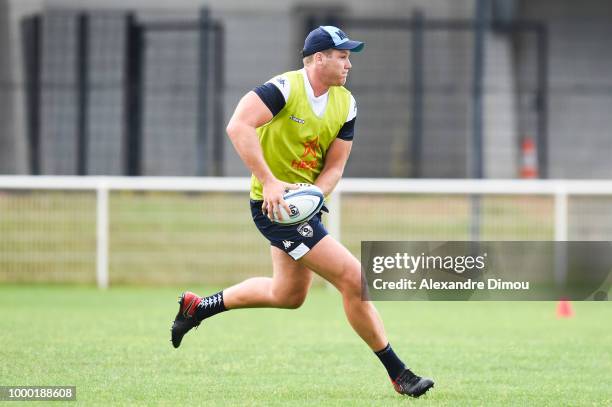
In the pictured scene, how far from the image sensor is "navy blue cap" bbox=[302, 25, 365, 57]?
659 centimetres

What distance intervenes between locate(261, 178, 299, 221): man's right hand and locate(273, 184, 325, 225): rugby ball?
2 cm

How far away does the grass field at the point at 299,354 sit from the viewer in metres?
6.70

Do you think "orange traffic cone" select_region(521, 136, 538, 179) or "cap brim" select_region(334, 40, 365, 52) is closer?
"cap brim" select_region(334, 40, 365, 52)

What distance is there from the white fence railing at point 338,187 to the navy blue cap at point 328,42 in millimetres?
6751


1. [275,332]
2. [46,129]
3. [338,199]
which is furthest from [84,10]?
[275,332]

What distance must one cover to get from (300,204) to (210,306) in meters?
1.12

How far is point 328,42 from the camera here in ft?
21.6

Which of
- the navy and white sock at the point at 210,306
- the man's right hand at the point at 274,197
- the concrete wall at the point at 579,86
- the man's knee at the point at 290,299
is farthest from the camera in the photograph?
the concrete wall at the point at 579,86

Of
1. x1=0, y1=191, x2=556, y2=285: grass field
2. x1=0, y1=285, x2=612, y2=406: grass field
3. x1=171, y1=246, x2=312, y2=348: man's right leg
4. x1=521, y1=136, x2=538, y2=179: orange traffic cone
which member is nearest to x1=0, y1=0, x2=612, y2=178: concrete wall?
x1=521, y1=136, x2=538, y2=179: orange traffic cone

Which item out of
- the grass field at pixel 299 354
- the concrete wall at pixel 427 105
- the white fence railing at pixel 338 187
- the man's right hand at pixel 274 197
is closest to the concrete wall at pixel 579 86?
the concrete wall at pixel 427 105

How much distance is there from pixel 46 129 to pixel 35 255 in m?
2.39

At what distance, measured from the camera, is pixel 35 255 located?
13.9 meters

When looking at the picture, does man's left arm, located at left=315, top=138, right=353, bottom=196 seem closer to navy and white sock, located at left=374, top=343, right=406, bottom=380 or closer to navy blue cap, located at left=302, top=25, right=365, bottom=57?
navy blue cap, located at left=302, top=25, right=365, bottom=57

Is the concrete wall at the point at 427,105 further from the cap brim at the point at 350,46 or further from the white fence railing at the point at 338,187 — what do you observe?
the cap brim at the point at 350,46
